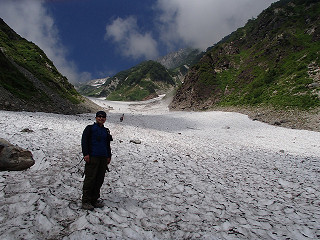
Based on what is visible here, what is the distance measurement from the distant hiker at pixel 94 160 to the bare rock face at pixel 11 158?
10.9 ft

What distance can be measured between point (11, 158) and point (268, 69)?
53.0 meters

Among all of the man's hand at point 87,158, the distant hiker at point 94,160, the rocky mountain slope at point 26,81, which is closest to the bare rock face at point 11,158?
the distant hiker at point 94,160

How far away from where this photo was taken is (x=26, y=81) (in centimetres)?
3023

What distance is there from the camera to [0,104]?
20.7 meters

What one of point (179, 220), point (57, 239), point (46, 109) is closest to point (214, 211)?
point (179, 220)

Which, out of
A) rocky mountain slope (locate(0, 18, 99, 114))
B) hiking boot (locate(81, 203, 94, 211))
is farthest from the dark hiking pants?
rocky mountain slope (locate(0, 18, 99, 114))

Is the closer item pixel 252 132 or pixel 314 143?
pixel 314 143

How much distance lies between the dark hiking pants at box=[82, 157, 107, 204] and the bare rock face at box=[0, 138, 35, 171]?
131 inches

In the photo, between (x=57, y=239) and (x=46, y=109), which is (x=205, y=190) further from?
(x=46, y=109)

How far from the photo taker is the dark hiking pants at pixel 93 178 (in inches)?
208

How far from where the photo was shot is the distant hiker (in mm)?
5301

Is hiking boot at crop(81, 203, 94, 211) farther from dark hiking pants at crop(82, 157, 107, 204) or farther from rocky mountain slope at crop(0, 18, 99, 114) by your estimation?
rocky mountain slope at crop(0, 18, 99, 114)

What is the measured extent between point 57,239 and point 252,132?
80.1 feet

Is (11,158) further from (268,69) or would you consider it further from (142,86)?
(142,86)
